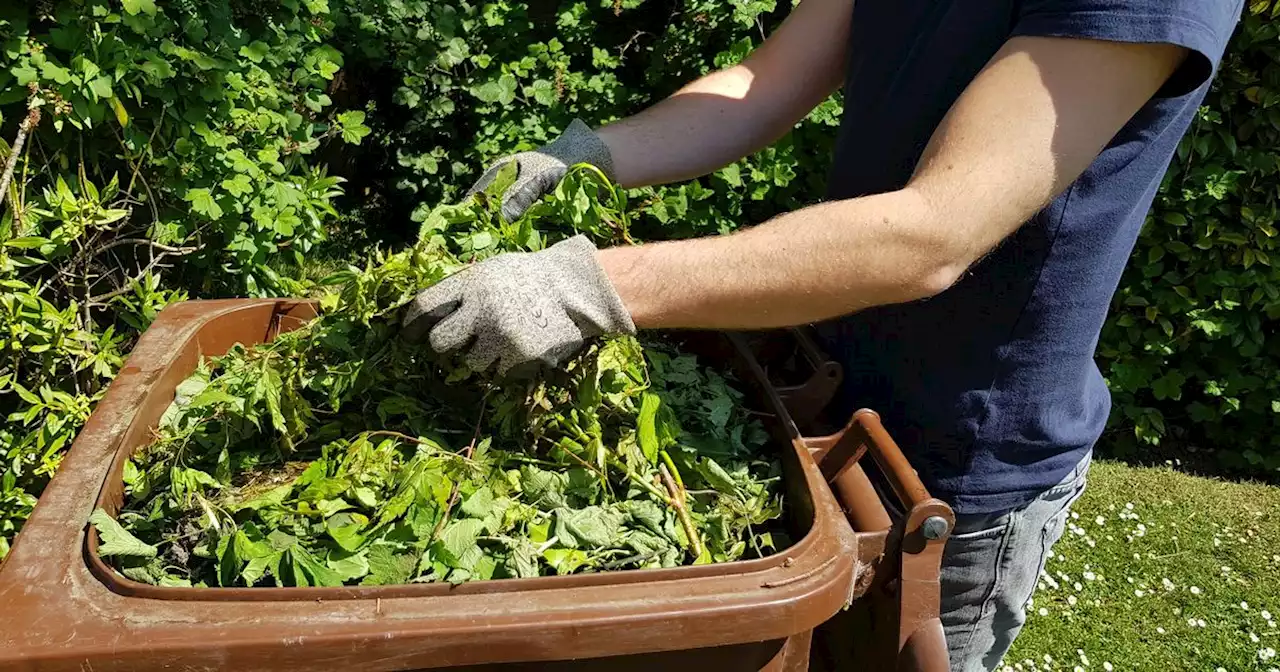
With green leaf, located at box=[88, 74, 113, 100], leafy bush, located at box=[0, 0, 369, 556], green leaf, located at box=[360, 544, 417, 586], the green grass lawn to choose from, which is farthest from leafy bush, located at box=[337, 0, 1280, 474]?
green leaf, located at box=[360, 544, 417, 586]

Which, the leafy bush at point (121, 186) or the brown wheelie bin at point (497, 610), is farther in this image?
the leafy bush at point (121, 186)

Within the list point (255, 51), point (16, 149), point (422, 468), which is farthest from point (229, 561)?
point (255, 51)

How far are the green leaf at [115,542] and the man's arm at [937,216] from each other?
75 centimetres

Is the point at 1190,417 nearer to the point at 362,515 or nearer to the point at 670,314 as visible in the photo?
the point at 670,314

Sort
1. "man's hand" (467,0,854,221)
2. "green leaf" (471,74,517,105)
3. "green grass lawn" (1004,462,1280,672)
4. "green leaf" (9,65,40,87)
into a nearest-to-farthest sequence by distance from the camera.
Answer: "man's hand" (467,0,854,221) < "green leaf" (9,65,40,87) < "green grass lawn" (1004,462,1280,672) < "green leaf" (471,74,517,105)

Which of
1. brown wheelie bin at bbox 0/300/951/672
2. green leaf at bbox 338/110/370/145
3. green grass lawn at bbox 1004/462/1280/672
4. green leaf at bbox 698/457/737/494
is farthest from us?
green leaf at bbox 338/110/370/145

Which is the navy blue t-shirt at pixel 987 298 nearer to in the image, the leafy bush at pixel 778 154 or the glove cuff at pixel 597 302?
the glove cuff at pixel 597 302

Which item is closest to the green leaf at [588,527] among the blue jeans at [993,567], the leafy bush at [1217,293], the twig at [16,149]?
the blue jeans at [993,567]

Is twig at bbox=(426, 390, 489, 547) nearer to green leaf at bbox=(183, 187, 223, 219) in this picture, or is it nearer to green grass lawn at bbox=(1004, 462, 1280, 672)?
green leaf at bbox=(183, 187, 223, 219)

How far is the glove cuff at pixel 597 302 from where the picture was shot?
1336 mm

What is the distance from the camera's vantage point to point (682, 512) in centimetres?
136

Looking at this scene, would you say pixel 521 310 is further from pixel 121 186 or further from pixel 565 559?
pixel 121 186

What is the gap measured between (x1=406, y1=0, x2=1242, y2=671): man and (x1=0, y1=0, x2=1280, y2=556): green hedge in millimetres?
317

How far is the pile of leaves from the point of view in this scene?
127 centimetres
